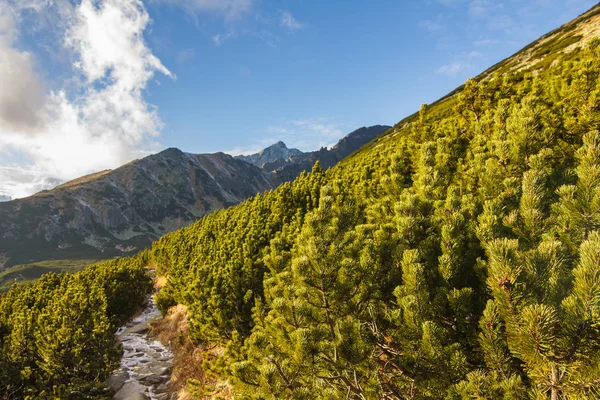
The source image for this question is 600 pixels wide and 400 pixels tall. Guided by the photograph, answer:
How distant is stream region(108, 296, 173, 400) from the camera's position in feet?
62.4

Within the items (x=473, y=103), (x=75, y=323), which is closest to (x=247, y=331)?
(x=75, y=323)

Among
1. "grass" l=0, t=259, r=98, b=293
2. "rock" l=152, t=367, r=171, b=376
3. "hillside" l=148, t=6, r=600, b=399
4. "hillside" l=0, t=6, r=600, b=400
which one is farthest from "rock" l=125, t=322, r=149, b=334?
"grass" l=0, t=259, r=98, b=293

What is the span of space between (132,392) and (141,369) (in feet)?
9.27

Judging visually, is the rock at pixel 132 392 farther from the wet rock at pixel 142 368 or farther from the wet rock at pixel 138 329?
the wet rock at pixel 138 329

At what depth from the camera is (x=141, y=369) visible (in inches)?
853

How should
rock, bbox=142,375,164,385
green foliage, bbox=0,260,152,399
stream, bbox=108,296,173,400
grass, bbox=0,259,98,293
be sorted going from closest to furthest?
green foliage, bbox=0,260,152,399 < stream, bbox=108,296,173,400 < rock, bbox=142,375,164,385 < grass, bbox=0,259,98,293

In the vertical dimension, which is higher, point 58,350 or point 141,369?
point 58,350

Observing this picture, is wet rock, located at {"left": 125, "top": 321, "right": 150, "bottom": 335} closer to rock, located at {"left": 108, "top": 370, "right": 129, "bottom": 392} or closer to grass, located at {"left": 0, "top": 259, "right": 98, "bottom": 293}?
rock, located at {"left": 108, "top": 370, "right": 129, "bottom": 392}

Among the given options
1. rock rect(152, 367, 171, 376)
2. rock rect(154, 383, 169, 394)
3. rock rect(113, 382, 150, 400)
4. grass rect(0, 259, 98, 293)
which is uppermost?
grass rect(0, 259, 98, 293)

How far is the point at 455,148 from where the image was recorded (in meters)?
12.3

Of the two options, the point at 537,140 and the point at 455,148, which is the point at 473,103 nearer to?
the point at 455,148

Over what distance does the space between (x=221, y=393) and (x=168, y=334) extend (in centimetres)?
1430

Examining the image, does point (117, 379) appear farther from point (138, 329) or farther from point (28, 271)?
point (28, 271)

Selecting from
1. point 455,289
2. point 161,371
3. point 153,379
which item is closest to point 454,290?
point 455,289
